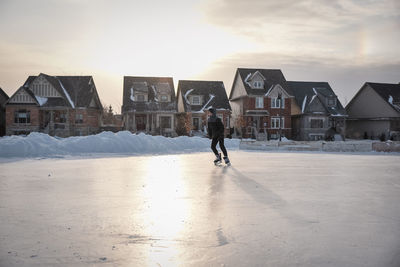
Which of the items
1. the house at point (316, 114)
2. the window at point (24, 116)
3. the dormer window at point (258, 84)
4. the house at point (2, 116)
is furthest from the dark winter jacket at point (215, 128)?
the house at point (2, 116)

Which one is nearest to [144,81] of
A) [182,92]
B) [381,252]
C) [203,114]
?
[182,92]

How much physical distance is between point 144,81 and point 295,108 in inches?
770

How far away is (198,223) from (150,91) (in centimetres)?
3917

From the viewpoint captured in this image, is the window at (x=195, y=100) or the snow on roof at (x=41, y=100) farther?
the window at (x=195, y=100)

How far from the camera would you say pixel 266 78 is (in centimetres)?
4391

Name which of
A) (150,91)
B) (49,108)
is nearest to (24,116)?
(49,108)

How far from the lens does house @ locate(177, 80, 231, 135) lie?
41031 mm

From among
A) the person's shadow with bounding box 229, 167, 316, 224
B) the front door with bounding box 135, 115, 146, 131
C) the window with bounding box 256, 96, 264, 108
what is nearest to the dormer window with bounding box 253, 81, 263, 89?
the window with bounding box 256, 96, 264, 108

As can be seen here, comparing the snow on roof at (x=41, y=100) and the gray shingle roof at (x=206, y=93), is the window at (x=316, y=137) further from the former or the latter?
the snow on roof at (x=41, y=100)

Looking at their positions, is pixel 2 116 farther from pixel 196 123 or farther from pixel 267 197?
pixel 267 197

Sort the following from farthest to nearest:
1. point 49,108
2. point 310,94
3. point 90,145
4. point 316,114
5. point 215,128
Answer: point 310,94 < point 316,114 < point 49,108 < point 90,145 < point 215,128

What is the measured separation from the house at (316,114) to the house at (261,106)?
71.2 inches

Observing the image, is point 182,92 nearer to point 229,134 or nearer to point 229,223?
point 229,134

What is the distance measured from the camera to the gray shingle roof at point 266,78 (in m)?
42.3
